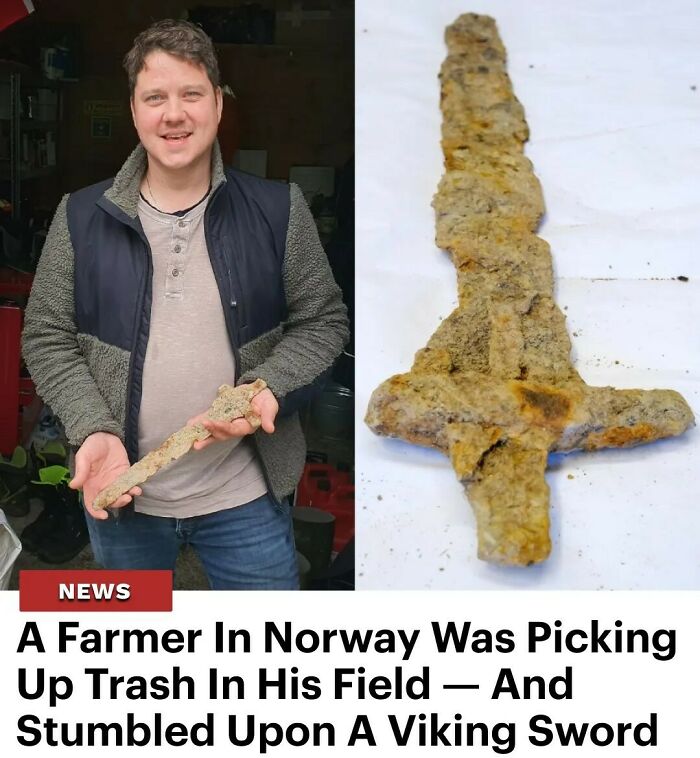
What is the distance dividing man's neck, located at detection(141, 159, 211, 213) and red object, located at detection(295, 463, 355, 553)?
1.09m

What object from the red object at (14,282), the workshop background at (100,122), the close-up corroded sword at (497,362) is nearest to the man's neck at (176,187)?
the close-up corroded sword at (497,362)

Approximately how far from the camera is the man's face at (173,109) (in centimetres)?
119

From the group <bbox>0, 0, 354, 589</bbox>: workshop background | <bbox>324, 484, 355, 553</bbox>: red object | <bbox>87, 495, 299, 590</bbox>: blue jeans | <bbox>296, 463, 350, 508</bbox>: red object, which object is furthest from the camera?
<bbox>0, 0, 354, 589</bbox>: workshop background

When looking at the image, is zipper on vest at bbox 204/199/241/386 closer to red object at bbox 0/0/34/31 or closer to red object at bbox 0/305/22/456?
red object at bbox 0/0/34/31

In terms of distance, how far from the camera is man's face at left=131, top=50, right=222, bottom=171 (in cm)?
119

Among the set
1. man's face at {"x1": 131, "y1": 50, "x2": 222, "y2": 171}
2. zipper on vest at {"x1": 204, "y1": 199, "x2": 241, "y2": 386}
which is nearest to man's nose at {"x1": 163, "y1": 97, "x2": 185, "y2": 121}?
man's face at {"x1": 131, "y1": 50, "x2": 222, "y2": 171}

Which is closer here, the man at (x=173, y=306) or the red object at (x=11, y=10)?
the man at (x=173, y=306)

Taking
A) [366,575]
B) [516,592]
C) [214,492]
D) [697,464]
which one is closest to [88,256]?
[214,492]

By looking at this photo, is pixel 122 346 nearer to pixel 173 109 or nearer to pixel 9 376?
pixel 173 109

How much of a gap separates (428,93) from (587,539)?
86 cm

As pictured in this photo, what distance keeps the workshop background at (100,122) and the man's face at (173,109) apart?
43.1 inches

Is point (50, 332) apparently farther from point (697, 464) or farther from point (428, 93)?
point (697, 464)

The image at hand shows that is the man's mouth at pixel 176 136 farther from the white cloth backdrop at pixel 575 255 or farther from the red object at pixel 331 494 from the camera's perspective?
the red object at pixel 331 494

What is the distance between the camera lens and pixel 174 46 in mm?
1189
